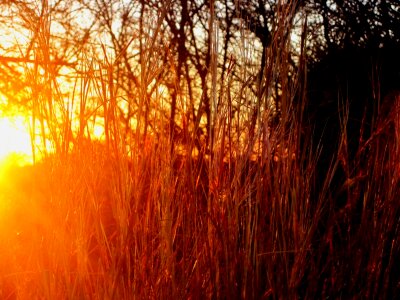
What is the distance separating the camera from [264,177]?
1.32 m

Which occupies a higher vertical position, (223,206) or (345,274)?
(223,206)

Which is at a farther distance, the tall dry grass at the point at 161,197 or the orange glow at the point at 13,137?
the orange glow at the point at 13,137

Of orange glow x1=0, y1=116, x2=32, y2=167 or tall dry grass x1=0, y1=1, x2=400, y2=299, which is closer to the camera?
tall dry grass x1=0, y1=1, x2=400, y2=299

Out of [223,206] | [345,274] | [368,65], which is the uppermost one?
[368,65]

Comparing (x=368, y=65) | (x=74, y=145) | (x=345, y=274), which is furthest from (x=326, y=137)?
(x=74, y=145)

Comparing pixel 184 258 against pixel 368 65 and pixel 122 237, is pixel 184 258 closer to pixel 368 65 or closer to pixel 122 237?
pixel 122 237

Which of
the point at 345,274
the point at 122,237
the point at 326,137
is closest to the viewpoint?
the point at 122,237

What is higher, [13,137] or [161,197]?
[13,137]

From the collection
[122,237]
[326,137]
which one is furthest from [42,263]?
[326,137]

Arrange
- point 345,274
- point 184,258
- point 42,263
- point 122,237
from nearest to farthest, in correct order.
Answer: point 122,237 < point 42,263 < point 184,258 < point 345,274

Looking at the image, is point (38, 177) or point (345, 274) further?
point (345, 274)

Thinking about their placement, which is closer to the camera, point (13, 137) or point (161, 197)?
point (161, 197)

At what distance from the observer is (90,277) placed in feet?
4.25

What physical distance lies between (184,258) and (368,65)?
8.93 feet
